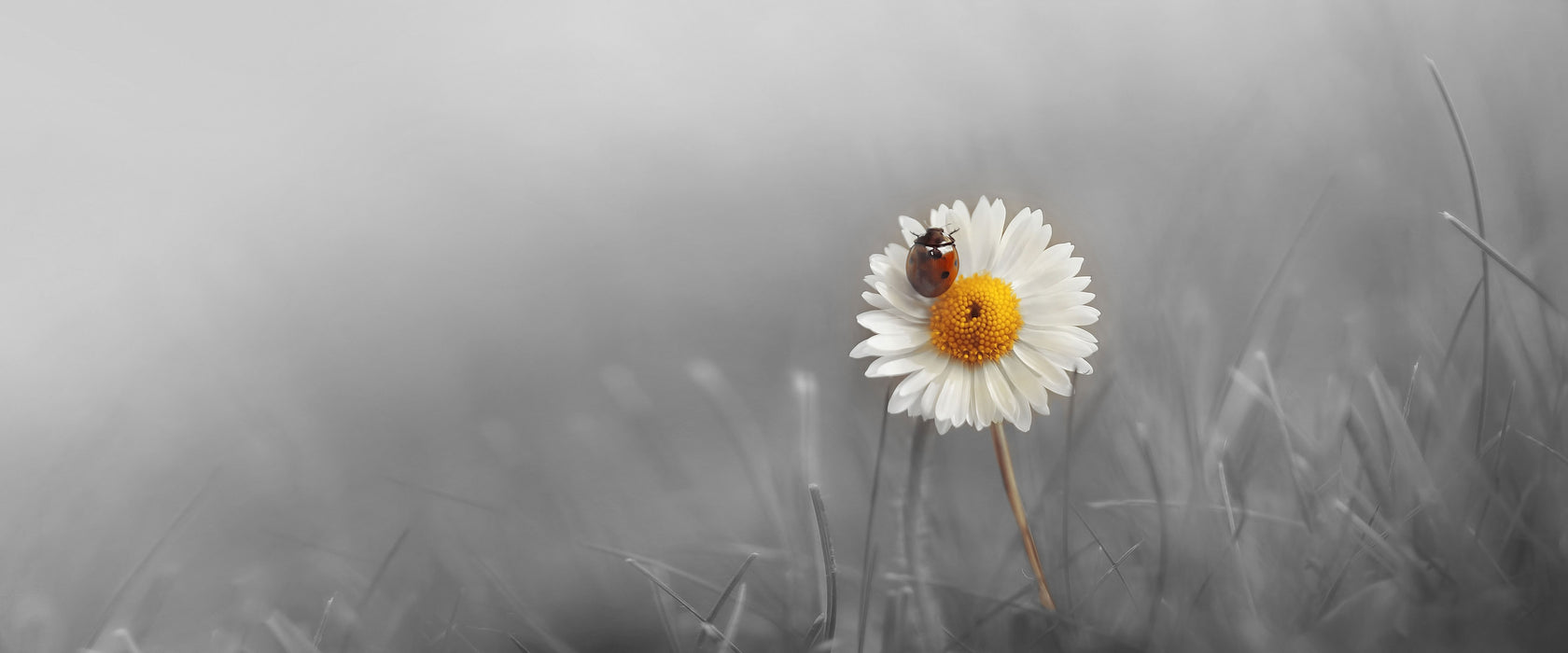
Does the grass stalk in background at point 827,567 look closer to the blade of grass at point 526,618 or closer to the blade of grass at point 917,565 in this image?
the blade of grass at point 917,565

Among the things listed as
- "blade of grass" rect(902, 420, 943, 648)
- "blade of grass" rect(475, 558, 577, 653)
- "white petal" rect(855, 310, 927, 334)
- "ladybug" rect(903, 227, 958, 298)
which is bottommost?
"blade of grass" rect(475, 558, 577, 653)

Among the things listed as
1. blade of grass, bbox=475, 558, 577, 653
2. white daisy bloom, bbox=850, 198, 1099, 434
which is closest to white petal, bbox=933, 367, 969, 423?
white daisy bloom, bbox=850, 198, 1099, 434

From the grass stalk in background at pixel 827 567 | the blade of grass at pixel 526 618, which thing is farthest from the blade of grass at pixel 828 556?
the blade of grass at pixel 526 618

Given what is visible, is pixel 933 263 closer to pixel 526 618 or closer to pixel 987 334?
pixel 987 334

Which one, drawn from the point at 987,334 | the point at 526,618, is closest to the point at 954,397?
the point at 987,334

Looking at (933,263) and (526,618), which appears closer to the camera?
(933,263)

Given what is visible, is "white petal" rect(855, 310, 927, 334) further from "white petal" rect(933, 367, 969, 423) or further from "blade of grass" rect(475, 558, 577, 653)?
"blade of grass" rect(475, 558, 577, 653)
